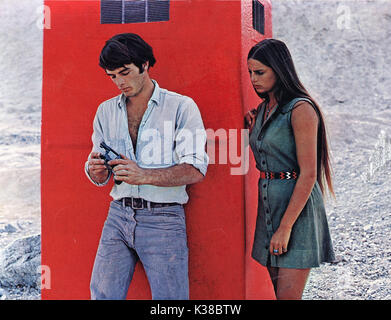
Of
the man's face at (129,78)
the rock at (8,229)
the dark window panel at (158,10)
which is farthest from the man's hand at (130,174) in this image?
the rock at (8,229)

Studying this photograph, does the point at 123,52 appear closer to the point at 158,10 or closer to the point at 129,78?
the point at 129,78

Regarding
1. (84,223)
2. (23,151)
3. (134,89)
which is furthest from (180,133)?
(23,151)

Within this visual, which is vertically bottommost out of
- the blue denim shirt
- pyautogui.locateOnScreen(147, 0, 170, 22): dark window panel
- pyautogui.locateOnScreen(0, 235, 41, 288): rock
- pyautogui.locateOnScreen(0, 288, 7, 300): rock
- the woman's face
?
pyautogui.locateOnScreen(0, 288, 7, 300): rock

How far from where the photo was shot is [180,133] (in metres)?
2.18

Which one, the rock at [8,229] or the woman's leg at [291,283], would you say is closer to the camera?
the woman's leg at [291,283]

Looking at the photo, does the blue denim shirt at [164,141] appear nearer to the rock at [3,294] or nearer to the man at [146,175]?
the man at [146,175]

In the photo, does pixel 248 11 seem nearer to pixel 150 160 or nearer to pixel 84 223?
pixel 150 160

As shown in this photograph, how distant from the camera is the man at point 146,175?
2131 mm

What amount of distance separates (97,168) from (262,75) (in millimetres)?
922

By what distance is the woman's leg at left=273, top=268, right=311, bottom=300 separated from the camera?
2.08 m

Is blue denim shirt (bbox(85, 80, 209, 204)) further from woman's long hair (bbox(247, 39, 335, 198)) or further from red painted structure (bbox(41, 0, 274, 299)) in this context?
woman's long hair (bbox(247, 39, 335, 198))

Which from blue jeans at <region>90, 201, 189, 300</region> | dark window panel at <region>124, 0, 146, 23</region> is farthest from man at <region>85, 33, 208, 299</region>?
dark window panel at <region>124, 0, 146, 23</region>

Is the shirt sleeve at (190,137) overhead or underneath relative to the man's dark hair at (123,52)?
underneath

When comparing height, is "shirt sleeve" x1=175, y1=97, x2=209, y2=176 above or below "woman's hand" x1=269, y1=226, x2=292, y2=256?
above
